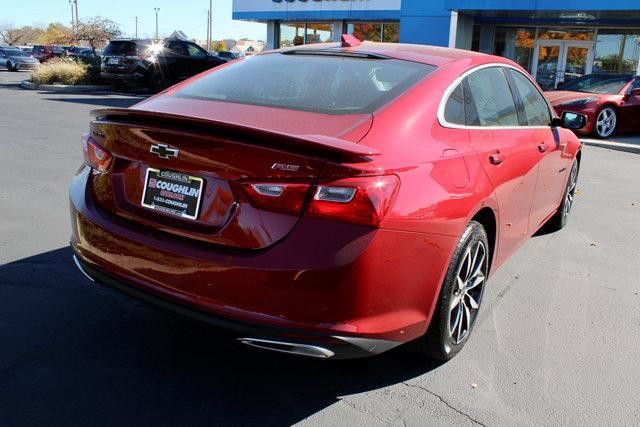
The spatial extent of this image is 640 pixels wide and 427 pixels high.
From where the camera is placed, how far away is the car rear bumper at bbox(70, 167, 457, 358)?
2.35 metres

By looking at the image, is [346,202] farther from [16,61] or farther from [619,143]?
[16,61]

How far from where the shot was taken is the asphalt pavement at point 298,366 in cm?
269

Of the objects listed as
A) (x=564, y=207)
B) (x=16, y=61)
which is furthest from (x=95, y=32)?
(x=564, y=207)

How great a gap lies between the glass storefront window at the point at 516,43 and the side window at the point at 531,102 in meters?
20.1

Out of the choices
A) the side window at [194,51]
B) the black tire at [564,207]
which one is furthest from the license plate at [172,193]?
the side window at [194,51]

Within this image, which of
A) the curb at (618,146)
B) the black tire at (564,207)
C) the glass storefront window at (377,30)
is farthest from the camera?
the glass storefront window at (377,30)

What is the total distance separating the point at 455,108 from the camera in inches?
124

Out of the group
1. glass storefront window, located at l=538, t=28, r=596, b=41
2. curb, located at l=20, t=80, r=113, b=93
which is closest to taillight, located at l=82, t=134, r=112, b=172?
curb, located at l=20, t=80, r=113, b=93

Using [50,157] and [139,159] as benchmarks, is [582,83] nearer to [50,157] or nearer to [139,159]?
[50,157]

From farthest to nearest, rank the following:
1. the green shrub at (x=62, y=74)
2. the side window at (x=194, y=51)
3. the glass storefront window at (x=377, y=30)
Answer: the glass storefront window at (x=377, y=30) → the green shrub at (x=62, y=74) → the side window at (x=194, y=51)

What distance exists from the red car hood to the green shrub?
21008 millimetres

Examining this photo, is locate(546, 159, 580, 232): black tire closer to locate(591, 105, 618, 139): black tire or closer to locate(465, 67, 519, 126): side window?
locate(465, 67, 519, 126): side window

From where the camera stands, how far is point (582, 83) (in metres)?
14.3

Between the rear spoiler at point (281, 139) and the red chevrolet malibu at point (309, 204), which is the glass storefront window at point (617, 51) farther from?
the rear spoiler at point (281, 139)
